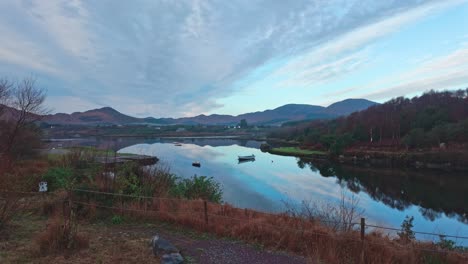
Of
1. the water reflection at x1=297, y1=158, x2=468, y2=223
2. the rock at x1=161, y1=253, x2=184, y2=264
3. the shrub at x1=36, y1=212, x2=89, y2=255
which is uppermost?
the shrub at x1=36, y1=212, x2=89, y2=255

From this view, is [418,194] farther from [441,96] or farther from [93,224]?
[441,96]

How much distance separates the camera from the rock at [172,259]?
4629 mm

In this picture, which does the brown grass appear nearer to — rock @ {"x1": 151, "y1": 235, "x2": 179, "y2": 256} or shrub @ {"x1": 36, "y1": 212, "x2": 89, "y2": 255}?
rock @ {"x1": 151, "y1": 235, "x2": 179, "y2": 256}

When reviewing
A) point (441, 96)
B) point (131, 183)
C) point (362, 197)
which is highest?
point (441, 96)

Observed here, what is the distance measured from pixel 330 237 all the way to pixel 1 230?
6.49m

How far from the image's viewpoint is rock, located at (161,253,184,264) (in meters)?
4.63

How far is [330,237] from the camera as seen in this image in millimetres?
5738

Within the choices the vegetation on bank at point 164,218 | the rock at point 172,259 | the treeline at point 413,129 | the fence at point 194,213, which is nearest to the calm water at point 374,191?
the vegetation on bank at point 164,218

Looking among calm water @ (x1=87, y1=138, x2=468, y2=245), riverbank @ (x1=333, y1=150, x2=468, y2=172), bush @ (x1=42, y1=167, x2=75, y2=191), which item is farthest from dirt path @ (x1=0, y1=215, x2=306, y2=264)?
riverbank @ (x1=333, y1=150, x2=468, y2=172)

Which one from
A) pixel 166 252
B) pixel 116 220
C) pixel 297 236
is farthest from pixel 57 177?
pixel 297 236

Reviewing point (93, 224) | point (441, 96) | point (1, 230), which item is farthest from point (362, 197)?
point (441, 96)

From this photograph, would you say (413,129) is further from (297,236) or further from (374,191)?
(297,236)

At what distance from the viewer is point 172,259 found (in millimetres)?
4691

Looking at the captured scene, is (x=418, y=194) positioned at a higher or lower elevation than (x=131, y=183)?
lower
